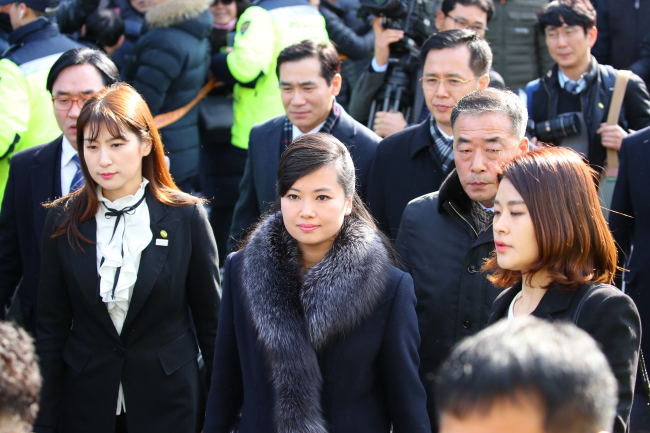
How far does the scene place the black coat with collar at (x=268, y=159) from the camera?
425 cm

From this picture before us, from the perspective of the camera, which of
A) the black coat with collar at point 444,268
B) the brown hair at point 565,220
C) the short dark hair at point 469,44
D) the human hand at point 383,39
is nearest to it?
the brown hair at point 565,220

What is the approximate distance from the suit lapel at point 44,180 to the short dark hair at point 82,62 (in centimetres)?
39

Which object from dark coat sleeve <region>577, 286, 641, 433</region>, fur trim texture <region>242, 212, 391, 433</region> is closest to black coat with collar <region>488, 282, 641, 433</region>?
dark coat sleeve <region>577, 286, 641, 433</region>

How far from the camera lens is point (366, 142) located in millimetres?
4281

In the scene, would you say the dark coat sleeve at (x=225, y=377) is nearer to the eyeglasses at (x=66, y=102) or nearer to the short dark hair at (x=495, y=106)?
the short dark hair at (x=495, y=106)

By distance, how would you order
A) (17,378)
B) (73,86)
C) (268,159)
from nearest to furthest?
(17,378) < (73,86) < (268,159)

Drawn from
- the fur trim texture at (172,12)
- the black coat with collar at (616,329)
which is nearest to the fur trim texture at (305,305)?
the black coat with collar at (616,329)

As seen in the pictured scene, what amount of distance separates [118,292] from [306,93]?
5.53 feet

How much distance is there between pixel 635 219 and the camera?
12.6ft

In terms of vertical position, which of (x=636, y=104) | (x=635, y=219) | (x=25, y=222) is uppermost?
(x=636, y=104)

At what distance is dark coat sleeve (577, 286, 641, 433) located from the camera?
7.37ft

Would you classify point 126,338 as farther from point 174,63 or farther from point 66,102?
point 174,63

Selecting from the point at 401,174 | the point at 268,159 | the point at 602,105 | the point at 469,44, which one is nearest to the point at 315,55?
the point at 268,159

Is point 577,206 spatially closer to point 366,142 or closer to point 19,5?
point 366,142
